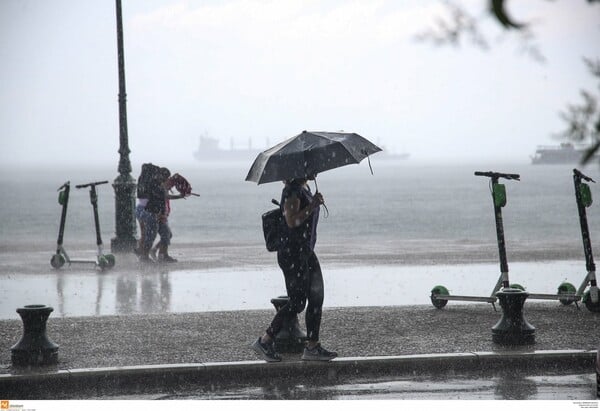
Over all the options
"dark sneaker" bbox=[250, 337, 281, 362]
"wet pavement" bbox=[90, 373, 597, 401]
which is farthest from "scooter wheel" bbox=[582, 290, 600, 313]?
"dark sneaker" bbox=[250, 337, 281, 362]

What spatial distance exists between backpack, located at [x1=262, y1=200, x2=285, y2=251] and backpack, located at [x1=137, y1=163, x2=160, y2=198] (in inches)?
359

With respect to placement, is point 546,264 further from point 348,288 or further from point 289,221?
point 289,221

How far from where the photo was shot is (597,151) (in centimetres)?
229

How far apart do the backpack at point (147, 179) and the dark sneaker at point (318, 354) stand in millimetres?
9163

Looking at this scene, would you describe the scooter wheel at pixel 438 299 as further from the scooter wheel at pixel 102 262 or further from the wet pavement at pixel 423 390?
the scooter wheel at pixel 102 262

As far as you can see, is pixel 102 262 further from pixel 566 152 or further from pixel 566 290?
pixel 566 152

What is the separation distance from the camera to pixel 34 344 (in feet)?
24.8

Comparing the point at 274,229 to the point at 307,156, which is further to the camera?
the point at 307,156

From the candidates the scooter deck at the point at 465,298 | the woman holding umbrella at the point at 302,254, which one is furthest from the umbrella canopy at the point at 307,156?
the scooter deck at the point at 465,298

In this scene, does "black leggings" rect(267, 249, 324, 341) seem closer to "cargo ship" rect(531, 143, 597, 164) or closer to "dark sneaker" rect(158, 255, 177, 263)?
"cargo ship" rect(531, 143, 597, 164)

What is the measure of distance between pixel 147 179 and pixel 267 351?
9.17 metres

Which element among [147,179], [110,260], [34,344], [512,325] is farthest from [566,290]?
[147,179]

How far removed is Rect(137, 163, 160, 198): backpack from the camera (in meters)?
16.5

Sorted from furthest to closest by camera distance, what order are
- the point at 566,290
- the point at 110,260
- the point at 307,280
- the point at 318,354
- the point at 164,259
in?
the point at 164,259 → the point at 110,260 → the point at 566,290 → the point at 318,354 → the point at 307,280
